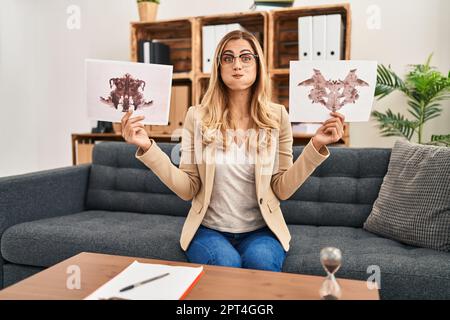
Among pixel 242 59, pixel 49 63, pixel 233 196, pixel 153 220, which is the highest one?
pixel 49 63

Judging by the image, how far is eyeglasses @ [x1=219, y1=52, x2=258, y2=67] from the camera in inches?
55.9

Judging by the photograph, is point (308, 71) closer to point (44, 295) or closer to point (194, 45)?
point (44, 295)

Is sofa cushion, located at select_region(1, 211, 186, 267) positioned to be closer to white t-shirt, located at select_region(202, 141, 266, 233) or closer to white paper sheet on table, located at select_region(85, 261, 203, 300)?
white t-shirt, located at select_region(202, 141, 266, 233)

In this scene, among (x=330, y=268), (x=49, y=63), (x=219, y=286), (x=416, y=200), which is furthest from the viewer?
(x=49, y=63)

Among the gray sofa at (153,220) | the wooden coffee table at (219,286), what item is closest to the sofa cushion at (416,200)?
the gray sofa at (153,220)

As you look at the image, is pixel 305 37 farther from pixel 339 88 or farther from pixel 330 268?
pixel 330 268

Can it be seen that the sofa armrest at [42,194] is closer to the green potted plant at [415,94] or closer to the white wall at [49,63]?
the white wall at [49,63]

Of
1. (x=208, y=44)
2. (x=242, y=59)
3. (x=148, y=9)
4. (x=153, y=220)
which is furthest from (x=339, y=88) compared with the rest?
(x=148, y=9)

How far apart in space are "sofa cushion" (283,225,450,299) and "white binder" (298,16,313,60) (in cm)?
130

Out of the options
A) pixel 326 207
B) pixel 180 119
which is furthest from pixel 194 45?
pixel 326 207

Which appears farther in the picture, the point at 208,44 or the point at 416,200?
the point at 208,44

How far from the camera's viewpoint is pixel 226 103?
153cm

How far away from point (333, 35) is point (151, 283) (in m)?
1.97

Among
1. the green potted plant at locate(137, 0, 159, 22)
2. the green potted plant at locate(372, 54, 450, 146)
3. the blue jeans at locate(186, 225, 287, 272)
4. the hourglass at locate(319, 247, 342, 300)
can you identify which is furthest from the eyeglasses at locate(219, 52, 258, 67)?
the green potted plant at locate(137, 0, 159, 22)
